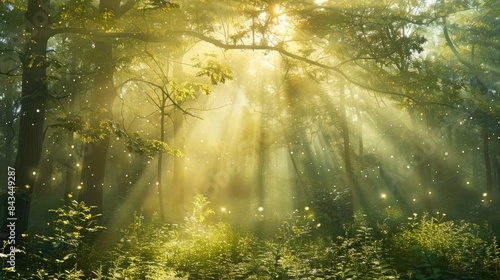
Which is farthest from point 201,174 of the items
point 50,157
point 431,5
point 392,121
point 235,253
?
point 235,253

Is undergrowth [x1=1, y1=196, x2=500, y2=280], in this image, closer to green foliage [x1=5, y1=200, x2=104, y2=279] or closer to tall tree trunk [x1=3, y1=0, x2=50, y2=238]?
green foliage [x1=5, y1=200, x2=104, y2=279]

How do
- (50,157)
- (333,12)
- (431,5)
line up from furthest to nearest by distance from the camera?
1. (50,157)
2. (431,5)
3. (333,12)

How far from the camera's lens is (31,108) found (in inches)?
329

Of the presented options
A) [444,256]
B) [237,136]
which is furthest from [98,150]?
[237,136]

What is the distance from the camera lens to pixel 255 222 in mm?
20609

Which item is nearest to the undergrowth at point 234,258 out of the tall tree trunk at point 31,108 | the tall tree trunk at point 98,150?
the tall tree trunk at point 31,108

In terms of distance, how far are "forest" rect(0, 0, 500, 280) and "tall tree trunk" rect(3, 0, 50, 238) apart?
0.11ft

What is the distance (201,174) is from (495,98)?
2544cm

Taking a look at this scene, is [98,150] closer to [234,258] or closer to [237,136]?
[234,258]

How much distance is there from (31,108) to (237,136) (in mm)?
22482

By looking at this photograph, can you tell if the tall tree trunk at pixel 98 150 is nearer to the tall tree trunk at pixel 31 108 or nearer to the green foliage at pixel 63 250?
the tall tree trunk at pixel 31 108

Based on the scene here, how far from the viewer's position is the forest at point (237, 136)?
25.0 feet

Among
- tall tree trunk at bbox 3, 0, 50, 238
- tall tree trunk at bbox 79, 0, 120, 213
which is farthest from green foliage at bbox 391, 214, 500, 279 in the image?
tall tree trunk at bbox 79, 0, 120, 213

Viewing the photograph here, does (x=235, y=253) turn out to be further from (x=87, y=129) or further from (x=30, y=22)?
(x=30, y=22)
